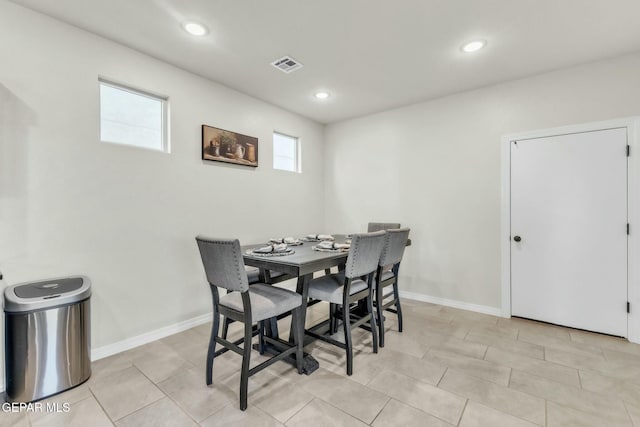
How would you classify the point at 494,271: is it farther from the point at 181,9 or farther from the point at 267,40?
the point at 181,9

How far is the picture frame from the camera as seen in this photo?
10.3 feet

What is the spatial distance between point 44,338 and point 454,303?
12.7 ft

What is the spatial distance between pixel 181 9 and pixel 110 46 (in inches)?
33.9

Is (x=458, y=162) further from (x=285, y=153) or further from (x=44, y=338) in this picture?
(x=44, y=338)

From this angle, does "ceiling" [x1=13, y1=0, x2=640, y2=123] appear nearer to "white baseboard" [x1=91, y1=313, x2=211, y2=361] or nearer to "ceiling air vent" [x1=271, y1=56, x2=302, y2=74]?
"ceiling air vent" [x1=271, y1=56, x2=302, y2=74]

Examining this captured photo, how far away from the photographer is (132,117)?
8.72ft

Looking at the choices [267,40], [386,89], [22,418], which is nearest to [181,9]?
[267,40]

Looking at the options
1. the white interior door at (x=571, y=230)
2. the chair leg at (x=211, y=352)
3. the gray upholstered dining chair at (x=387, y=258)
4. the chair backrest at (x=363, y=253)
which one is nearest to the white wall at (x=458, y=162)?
the white interior door at (x=571, y=230)

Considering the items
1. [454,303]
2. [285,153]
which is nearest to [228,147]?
[285,153]

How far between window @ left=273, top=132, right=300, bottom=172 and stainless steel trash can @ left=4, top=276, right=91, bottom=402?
264 cm

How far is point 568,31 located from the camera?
231 cm

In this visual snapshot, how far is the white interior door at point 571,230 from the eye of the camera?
273 centimetres

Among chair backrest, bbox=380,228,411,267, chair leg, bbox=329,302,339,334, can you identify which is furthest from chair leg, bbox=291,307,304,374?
chair backrest, bbox=380,228,411,267

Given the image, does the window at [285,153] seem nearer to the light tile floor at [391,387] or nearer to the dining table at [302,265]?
the dining table at [302,265]
